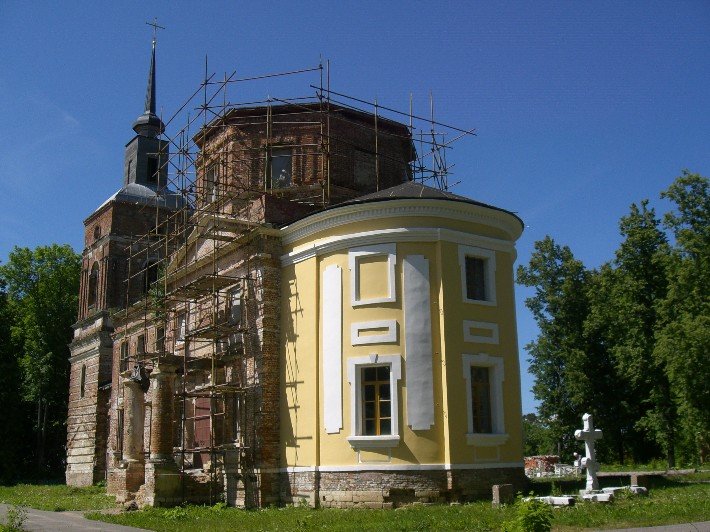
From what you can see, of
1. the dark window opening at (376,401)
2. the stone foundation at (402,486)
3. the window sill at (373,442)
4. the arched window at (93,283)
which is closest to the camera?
the stone foundation at (402,486)

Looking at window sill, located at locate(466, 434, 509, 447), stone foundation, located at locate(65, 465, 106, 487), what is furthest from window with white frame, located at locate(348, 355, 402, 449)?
stone foundation, located at locate(65, 465, 106, 487)

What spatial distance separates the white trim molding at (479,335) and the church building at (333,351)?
44 mm

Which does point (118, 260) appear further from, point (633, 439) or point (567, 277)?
point (633, 439)

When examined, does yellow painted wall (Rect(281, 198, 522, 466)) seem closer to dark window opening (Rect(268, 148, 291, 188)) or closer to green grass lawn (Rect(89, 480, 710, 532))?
green grass lawn (Rect(89, 480, 710, 532))

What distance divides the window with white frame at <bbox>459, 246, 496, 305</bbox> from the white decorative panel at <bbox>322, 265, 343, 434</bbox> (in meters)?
3.52

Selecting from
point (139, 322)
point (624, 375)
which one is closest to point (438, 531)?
point (139, 322)

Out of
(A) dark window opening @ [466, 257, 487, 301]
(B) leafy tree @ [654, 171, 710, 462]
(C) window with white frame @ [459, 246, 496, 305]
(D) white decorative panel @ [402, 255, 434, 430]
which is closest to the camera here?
(D) white decorative panel @ [402, 255, 434, 430]

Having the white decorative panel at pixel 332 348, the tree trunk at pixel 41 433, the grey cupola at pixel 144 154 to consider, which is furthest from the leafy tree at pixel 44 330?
the white decorative panel at pixel 332 348

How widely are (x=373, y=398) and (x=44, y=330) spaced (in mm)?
38782

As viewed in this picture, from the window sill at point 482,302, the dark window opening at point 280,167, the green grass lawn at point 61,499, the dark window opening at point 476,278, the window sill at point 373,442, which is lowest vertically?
the green grass lawn at point 61,499

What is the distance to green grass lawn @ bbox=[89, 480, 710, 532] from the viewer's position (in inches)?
523

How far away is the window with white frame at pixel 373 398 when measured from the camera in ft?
62.2

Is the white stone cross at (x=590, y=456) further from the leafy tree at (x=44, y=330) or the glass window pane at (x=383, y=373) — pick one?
the leafy tree at (x=44, y=330)

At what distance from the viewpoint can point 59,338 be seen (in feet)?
169
